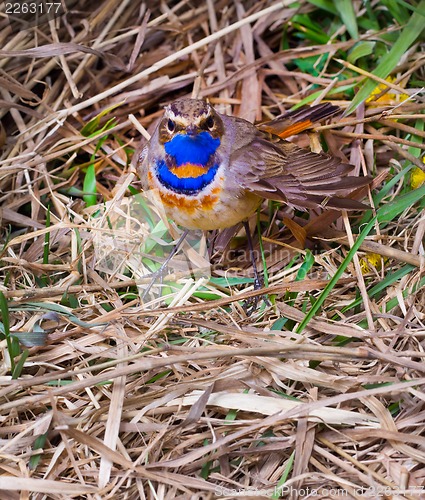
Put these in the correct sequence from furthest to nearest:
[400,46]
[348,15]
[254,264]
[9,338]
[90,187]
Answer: [348,15] < [400,46] < [90,187] < [254,264] < [9,338]

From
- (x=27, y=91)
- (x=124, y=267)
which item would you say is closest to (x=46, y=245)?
(x=124, y=267)

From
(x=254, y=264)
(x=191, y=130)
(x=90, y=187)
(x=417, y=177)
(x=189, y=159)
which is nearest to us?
(x=191, y=130)

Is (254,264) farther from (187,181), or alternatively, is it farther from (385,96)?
(385,96)

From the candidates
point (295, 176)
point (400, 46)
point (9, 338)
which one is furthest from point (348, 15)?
point (9, 338)

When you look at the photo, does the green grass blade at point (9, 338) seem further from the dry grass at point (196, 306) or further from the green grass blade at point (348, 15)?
the green grass blade at point (348, 15)

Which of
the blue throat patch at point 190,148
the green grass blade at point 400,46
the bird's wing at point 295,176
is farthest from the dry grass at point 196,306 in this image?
the blue throat patch at point 190,148
